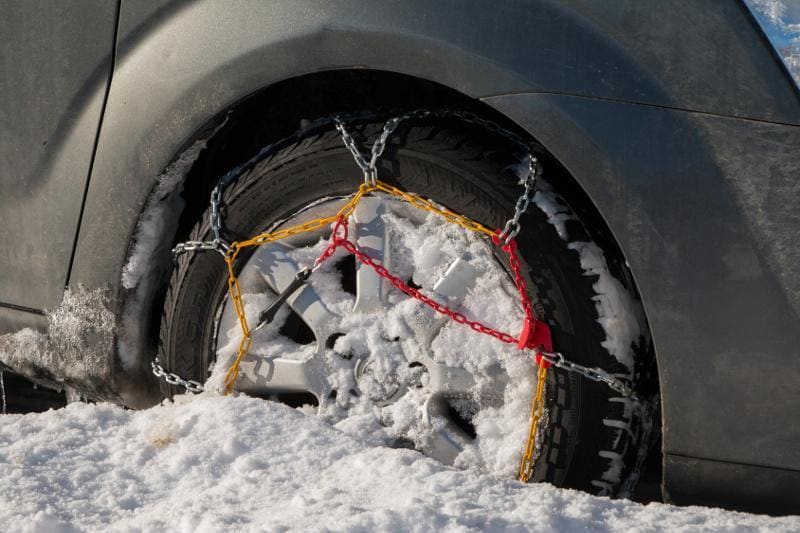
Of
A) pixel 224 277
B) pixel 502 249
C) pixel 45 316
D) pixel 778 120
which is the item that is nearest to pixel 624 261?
pixel 502 249

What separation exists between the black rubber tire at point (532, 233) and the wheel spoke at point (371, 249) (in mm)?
64

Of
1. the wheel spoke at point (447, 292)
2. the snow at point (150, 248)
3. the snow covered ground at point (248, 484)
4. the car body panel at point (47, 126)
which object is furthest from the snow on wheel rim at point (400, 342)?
the car body panel at point (47, 126)

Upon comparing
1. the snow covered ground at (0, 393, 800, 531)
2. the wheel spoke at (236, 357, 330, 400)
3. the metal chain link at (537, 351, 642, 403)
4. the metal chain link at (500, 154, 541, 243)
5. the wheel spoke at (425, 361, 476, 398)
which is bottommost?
the snow covered ground at (0, 393, 800, 531)

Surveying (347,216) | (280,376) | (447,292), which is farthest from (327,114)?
(280,376)

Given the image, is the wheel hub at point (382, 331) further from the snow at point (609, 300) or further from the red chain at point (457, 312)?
the snow at point (609, 300)

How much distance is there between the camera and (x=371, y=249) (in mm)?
1858

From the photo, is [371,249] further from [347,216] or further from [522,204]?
[522,204]

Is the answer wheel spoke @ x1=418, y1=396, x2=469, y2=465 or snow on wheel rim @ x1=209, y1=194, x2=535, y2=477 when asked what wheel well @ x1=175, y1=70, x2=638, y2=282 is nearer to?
snow on wheel rim @ x1=209, y1=194, x2=535, y2=477

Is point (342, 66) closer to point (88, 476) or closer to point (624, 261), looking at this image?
point (624, 261)

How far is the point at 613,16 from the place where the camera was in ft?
5.04

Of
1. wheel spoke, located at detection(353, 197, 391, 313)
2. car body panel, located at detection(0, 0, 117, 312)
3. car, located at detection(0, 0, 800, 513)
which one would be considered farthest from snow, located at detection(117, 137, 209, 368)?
wheel spoke, located at detection(353, 197, 391, 313)

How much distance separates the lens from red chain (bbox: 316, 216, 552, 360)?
68.3 inches

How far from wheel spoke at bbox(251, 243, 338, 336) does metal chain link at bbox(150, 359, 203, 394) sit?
298 mm

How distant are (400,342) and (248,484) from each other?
0.42 metres
